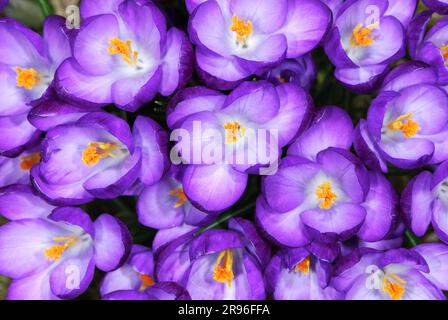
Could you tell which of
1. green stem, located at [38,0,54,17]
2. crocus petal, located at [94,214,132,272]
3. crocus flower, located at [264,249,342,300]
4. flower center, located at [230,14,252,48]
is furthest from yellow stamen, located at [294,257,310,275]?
green stem, located at [38,0,54,17]

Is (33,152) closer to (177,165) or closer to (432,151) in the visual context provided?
(177,165)

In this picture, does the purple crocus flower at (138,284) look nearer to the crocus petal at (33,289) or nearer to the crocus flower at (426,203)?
the crocus petal at (33,289)

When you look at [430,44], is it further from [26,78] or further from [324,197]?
[26,78]

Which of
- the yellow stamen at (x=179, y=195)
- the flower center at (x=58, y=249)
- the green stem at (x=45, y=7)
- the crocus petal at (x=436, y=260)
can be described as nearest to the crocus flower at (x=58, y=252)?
the flower center at (x=58, y=249)

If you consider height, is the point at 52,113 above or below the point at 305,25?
below

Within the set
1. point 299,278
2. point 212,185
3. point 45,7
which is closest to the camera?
point 212,185

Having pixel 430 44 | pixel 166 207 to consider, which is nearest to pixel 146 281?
pixel 166 207
